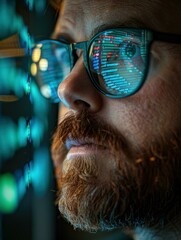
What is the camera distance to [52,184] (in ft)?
3.65

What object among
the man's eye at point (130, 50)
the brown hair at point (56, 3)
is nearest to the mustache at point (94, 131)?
the man's eye at point (130, 50)

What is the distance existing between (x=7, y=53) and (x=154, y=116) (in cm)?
33

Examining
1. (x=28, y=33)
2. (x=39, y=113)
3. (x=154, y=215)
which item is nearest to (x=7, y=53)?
(x=28, y=33)

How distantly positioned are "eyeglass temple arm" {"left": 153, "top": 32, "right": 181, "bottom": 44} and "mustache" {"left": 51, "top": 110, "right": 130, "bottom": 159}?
0.18m

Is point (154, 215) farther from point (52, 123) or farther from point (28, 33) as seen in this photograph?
point (28, 33)

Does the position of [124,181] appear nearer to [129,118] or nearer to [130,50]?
[129,118]

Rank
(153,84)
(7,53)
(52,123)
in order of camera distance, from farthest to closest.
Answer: (52,123) < (7,53) < (153,84)

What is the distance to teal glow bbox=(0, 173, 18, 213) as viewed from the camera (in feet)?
3.28

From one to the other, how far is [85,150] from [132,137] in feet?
0.30

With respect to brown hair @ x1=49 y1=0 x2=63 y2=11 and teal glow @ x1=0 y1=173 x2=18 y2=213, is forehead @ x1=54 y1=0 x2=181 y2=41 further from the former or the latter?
teal glow @ x1=0 y1=173 x2=18 y2=213

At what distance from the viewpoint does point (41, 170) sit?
1085 millimetres

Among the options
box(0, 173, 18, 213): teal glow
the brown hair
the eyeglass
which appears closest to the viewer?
the eyeglass

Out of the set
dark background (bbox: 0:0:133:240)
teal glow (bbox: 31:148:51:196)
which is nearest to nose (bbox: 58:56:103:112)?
dark background (bbox: 0:0:133:240)

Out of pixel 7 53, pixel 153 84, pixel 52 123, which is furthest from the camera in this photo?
pixel 52 123
